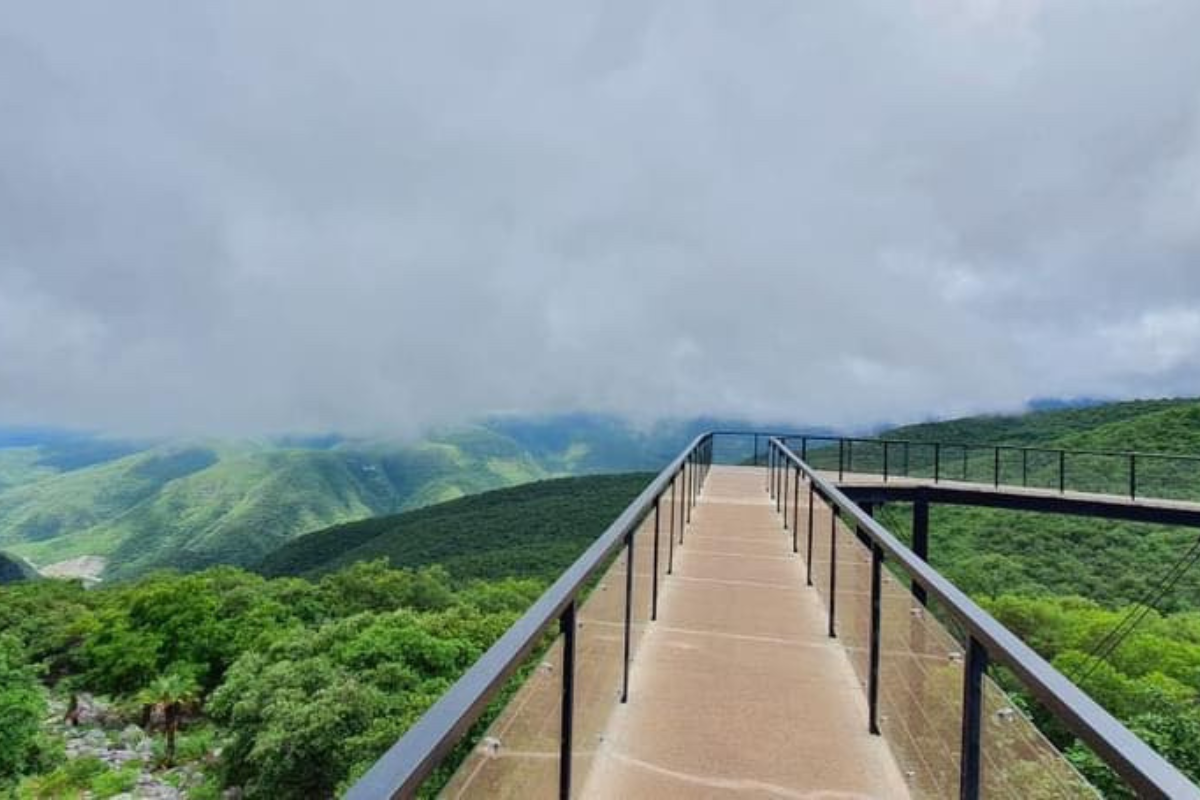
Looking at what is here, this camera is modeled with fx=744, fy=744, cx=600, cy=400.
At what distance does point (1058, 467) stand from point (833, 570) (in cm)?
1894

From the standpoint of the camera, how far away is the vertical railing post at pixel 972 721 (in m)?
2.22

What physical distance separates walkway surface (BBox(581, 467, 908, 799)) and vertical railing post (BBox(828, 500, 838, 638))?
121 mm

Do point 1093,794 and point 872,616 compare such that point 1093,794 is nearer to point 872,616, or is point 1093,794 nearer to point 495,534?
point 872,616

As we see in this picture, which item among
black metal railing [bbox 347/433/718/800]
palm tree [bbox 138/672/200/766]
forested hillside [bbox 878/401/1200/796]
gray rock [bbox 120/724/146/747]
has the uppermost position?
black metal railing [bbox 347/433/718/800]

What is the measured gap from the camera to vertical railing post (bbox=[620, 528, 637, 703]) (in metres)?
4.15

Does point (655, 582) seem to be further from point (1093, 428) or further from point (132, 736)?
point (1093, 428)

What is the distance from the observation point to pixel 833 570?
5.62 metres

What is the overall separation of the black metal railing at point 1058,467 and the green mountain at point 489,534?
33363mm

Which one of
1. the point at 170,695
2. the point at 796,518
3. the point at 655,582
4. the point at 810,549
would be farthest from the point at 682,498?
the point at 170,695

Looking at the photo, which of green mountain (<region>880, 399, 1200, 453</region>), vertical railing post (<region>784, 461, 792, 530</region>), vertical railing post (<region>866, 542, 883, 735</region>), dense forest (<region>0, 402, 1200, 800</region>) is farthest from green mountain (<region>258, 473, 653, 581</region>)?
vertical railing post (<region>866, 542, 883, 735</region>)

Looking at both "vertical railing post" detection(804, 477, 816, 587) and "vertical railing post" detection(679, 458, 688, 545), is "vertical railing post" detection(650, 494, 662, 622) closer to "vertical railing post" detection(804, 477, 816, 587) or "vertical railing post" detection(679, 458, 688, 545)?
"vertical railing post" detection(804, 477, 816, 587)

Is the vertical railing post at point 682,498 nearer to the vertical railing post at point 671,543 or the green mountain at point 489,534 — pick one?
the vertical railing post at point 671,543

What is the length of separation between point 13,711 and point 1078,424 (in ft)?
253

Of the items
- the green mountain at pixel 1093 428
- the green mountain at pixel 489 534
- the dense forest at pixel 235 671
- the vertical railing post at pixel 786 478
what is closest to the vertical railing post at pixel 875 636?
the vertical railing post at pixel 786 478
